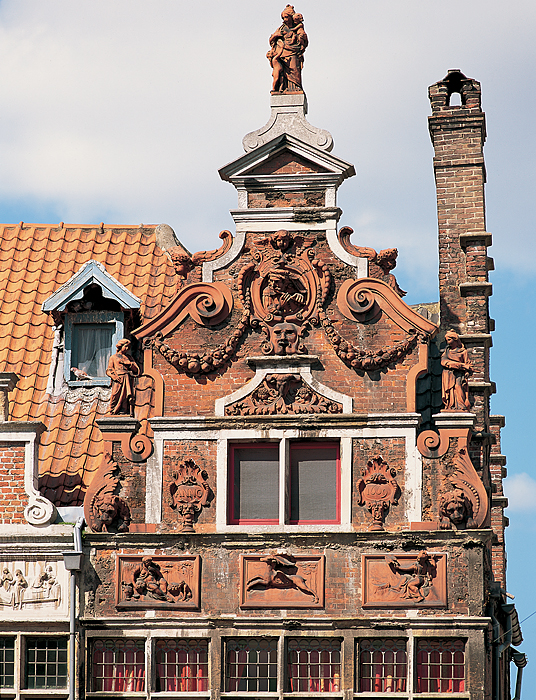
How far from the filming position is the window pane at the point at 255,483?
18578 millimetres

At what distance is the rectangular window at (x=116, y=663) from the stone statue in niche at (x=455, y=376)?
16.5ft

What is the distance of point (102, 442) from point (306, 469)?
316 centimetres

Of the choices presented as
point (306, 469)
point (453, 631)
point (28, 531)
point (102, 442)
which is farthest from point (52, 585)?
point (453, 631)

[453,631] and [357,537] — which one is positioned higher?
[357,537]

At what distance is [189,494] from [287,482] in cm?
127

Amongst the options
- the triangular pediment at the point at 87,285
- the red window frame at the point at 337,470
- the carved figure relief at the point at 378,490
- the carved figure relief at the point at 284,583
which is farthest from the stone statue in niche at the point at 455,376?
the triangular pediment at the point at 87,285

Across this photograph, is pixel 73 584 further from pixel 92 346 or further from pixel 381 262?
pixel 381 262

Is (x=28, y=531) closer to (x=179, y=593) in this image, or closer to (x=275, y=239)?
(x=179, y=593)

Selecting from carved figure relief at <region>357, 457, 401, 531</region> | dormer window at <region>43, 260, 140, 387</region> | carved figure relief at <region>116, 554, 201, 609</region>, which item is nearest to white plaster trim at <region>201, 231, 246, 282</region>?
dormer window at <region>43, 260, 140, 387</region>

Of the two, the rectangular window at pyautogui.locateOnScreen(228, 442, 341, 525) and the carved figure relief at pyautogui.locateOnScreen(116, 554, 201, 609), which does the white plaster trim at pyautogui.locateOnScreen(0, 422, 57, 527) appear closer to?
the carved figure relief at pyautogui.locateOnScreen(116, 554, 201, 609)

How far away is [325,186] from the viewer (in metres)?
19.2

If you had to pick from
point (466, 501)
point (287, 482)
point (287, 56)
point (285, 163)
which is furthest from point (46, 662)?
point (287, 56)

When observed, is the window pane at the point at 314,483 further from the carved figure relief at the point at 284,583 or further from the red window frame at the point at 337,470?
the carved figure relief at the point at 284,583

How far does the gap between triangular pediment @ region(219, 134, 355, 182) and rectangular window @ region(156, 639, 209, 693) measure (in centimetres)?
618
